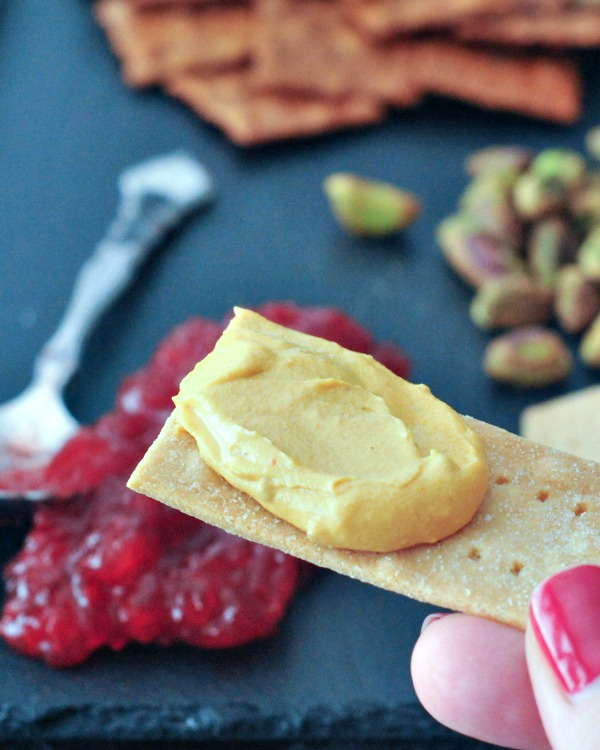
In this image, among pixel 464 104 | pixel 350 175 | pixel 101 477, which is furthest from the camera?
pixel 464 104

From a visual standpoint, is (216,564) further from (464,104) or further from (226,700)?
(464,104)

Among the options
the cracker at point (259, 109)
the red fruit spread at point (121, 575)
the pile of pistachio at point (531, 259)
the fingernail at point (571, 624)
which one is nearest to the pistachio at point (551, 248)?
the pile of pistachio at point (531, 259)

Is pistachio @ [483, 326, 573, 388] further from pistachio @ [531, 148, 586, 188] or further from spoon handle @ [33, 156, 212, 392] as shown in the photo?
spoon handle @ [33, 156, 212, 392]

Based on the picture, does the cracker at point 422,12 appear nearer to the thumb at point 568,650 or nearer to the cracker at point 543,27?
the cracker at point 543,27

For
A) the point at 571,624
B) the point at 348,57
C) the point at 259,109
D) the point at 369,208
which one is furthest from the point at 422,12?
the point at 571,624

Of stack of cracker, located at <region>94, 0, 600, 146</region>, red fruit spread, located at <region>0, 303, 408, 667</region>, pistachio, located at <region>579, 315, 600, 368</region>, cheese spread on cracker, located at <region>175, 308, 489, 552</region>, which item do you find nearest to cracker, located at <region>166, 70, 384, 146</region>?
stack of cracker, located at <region>94, 0, 600, 146</region>

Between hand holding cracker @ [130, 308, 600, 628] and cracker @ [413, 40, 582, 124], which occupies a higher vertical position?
hand holding cracker @ [130, 308, 600, 628]

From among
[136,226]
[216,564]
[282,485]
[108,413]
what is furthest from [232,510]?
[136,226]
